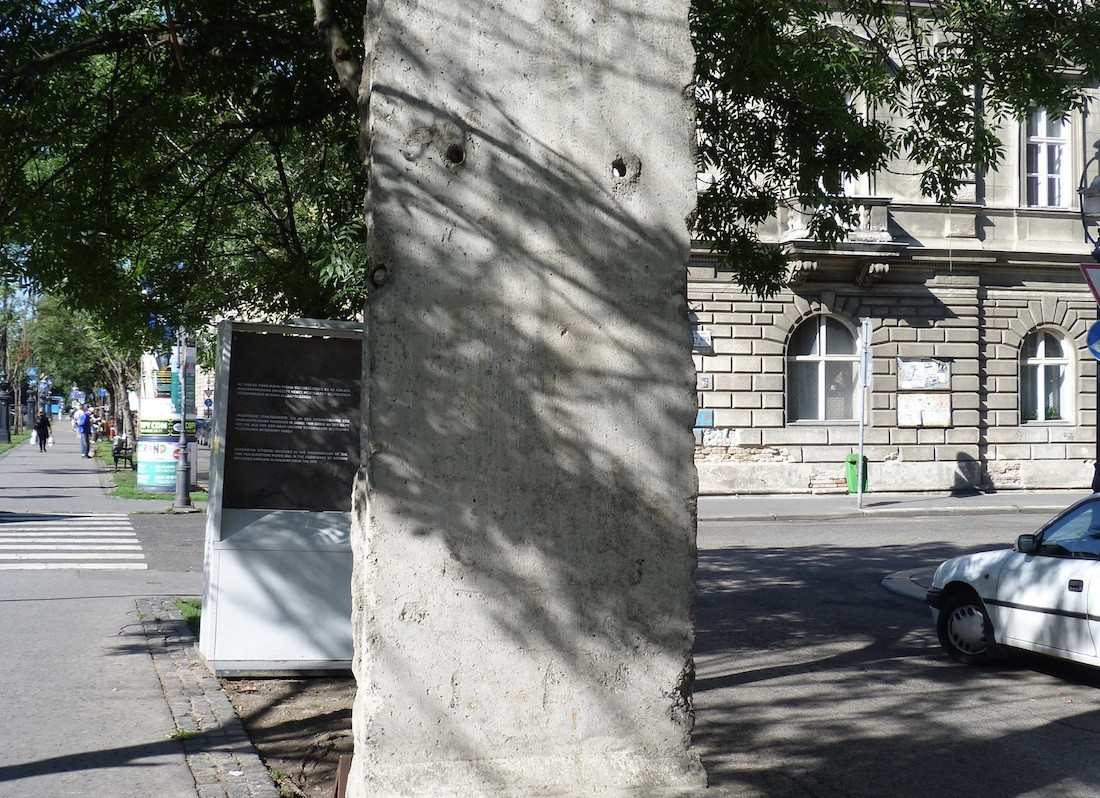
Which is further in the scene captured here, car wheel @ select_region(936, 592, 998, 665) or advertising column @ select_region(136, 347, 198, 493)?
advertising column @ select_region(136, 347, 198, 493)

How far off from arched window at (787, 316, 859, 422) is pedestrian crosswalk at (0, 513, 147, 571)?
1456 centimetres

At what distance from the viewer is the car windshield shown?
8039mm

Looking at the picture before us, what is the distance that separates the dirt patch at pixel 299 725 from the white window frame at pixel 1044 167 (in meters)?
24.4

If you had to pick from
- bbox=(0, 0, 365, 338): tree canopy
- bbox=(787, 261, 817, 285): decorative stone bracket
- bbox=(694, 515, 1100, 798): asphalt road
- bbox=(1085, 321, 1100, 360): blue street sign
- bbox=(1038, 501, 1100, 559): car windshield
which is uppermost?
bbox=(787, 261, 817, 285): decorative stone bracket

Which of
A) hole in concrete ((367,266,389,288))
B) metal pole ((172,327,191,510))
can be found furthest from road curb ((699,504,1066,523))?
hole in concrete ((367,266,389,288))

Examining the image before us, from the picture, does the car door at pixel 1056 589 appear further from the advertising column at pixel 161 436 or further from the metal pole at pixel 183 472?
the advertising column at pixel 161 436

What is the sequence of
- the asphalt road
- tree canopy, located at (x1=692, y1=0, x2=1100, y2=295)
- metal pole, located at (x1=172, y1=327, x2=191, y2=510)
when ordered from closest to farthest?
the asphalt road
tree canopy, located at (x1=692, y1=0, x2=1100, y2=295)
metal pole, located at (x1=172, y1=327, x2=191, y2=510)

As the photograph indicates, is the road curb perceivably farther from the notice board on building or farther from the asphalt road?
the notice board on building

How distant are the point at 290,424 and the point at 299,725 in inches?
82.1

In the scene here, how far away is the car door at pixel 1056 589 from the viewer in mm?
7711

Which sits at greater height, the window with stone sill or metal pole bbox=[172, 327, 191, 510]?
the window with stone sill

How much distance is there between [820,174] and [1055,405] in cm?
2037

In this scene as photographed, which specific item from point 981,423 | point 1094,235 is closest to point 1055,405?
point 981,423

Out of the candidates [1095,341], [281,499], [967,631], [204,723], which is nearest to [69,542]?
[281,499]
